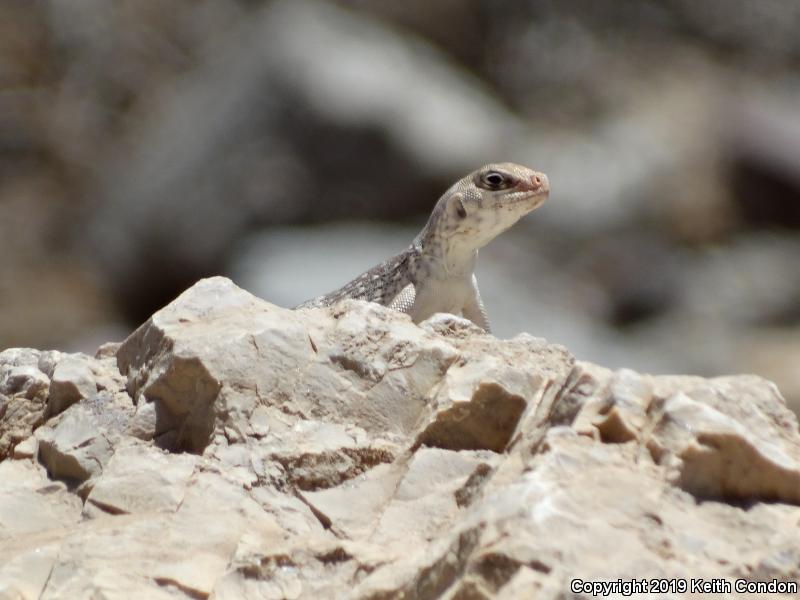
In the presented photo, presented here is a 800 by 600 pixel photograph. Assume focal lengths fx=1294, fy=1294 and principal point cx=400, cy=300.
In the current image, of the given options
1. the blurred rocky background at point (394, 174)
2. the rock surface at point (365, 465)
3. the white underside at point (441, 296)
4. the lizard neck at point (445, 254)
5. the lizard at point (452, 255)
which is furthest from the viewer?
the blurred rocky background at point (394, 174)

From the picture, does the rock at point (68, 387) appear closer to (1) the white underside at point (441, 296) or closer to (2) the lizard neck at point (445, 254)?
(1) the white underside at point (441, 296)

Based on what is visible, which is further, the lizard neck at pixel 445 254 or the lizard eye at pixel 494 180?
the lizard neck at pixel 445 254

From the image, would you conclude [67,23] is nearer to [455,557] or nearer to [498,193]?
[498,193]

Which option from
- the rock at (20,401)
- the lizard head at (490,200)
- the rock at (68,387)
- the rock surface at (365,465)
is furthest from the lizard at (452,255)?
the rock at (68,387)

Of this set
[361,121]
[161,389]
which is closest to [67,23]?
[361,121]

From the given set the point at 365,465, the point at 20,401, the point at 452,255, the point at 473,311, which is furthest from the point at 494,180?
the point at 365,465

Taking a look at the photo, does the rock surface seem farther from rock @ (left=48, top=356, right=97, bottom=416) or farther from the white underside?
the white underside

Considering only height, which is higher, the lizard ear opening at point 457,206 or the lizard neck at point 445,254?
the lizard ear opening at point 457,206
